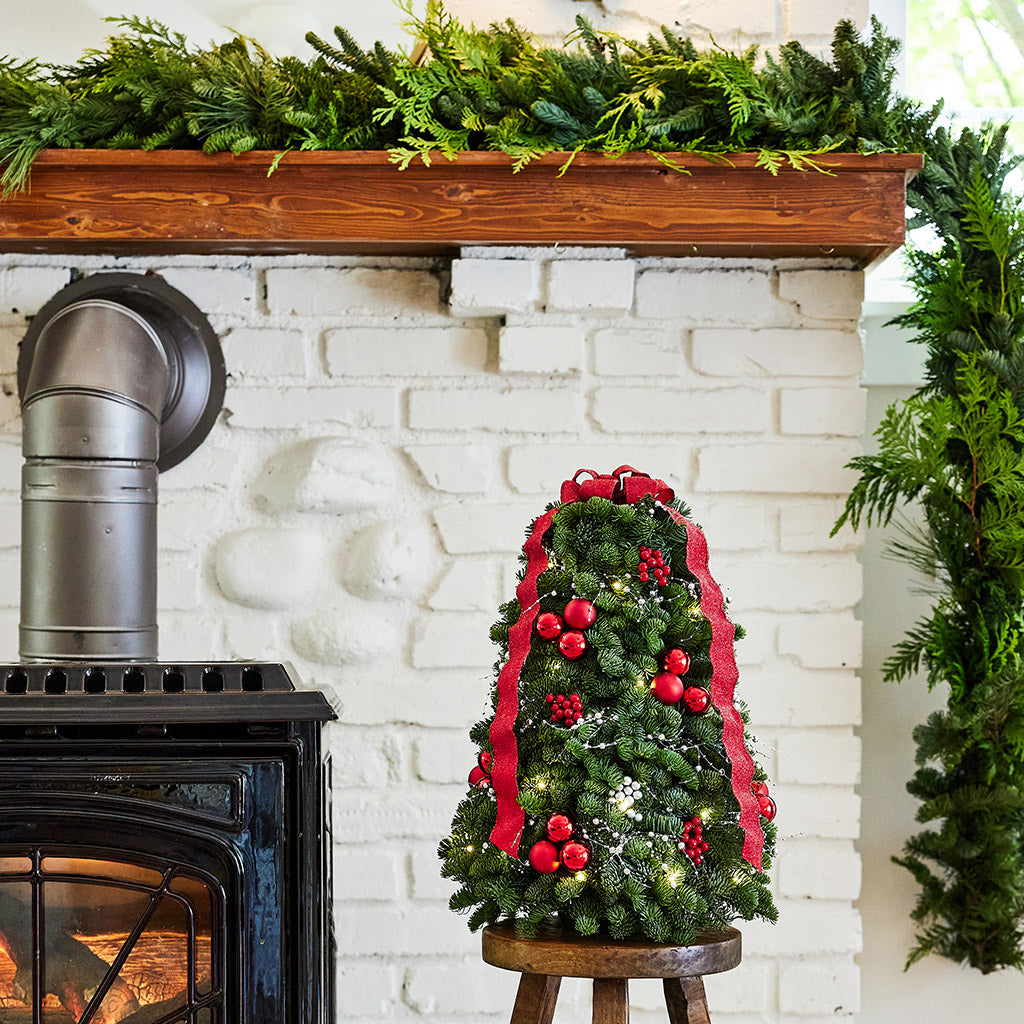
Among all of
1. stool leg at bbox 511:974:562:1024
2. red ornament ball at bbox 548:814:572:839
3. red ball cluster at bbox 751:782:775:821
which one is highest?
red ball cluster at bbox 751:782:775:821

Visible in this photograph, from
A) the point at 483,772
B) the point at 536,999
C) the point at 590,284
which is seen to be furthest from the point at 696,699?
the point at 590,284

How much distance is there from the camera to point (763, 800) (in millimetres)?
1172

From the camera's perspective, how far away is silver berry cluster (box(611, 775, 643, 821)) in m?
1.12

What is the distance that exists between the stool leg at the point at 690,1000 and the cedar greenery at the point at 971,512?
59 cm

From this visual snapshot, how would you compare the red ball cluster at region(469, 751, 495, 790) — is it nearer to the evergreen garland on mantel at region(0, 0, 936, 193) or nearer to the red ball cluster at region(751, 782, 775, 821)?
the red ball cluster at region(751, 782, 775, 821)

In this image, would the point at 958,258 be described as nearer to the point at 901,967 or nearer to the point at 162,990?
the point at 901,967

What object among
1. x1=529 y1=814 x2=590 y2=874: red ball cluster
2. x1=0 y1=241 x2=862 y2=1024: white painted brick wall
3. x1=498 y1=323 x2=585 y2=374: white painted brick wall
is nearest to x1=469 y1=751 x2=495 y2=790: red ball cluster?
x1=529 y1=814 x2=590 y2=874: red ball cluster

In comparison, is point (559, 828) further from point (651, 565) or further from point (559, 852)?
point (651, 565)

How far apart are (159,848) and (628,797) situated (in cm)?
50

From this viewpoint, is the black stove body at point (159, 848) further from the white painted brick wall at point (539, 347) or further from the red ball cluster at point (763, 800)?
the white painted brick wall at point (539, 347)

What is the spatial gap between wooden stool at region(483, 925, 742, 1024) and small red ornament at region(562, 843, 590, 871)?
0.24 feet

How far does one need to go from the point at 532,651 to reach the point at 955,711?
27.4 inches

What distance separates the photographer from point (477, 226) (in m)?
1.49

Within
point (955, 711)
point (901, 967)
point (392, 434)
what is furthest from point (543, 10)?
point (901, 967)
